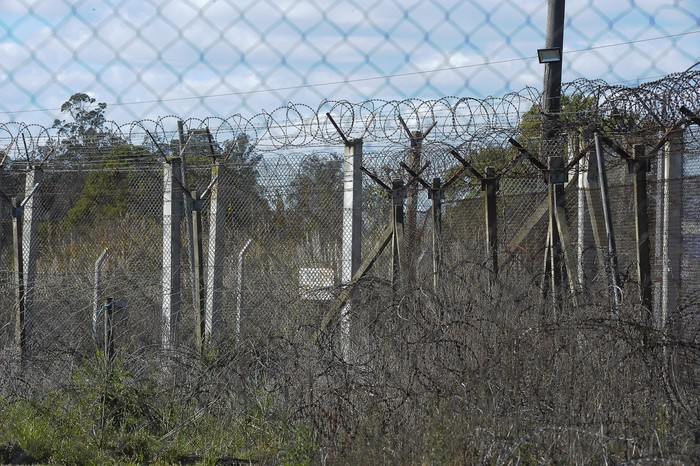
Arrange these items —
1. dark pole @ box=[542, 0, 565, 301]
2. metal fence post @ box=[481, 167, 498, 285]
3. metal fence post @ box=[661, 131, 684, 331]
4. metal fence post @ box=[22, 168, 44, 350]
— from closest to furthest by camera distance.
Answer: metal fence post @ box=[661, 131, 684, 331]
dark pole @ box=[542, 0, 565, 301]
metal fence post @ box=[481, 167, 498, 285]
metal fence post @ box=[22, 168, 44, 350]

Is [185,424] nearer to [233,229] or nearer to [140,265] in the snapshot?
[233,229]

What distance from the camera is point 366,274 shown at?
9.08 meters

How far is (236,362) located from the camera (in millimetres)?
6164

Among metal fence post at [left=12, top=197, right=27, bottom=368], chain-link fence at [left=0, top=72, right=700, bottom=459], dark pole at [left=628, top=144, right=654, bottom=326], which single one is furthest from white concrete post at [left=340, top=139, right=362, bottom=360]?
metal fence post at [left=12, top=197, right=27, bottom=368]

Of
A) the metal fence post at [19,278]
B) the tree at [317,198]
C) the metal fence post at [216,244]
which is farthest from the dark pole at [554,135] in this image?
the metal fence post at [19,278]

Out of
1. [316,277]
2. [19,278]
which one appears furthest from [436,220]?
[19,278]

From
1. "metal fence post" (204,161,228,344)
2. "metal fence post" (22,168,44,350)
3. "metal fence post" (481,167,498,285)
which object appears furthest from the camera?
"metal fence post" (22,168,44,350)

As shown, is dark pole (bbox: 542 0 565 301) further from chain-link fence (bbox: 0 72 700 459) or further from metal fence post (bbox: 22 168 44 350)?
metal fence post (bbox: 22 168 44 350)

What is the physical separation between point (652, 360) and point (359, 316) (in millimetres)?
2119

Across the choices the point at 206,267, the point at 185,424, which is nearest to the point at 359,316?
the point at 185,424

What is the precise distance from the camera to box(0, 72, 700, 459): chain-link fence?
5.54 meters

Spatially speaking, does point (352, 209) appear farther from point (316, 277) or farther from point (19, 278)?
point (19, 278)

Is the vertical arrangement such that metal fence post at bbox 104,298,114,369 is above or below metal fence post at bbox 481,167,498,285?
below

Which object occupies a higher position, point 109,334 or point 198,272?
point 198,272
